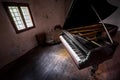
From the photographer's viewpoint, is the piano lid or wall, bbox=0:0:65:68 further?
wall, bbox=0:0:65:68

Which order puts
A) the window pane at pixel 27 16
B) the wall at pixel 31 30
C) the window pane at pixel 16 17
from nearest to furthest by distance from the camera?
the wall at pixel 31 30 → the window pane at pixel 16 17 → the window pane at pixel 27 16

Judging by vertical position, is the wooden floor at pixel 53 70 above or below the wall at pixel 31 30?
below

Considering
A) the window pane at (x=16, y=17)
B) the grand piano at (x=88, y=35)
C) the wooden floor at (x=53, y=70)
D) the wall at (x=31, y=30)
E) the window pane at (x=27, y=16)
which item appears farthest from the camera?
the window pane at (x=27, y=16)

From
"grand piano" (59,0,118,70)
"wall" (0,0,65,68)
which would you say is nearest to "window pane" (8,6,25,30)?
"wall" (0,0,65,68)

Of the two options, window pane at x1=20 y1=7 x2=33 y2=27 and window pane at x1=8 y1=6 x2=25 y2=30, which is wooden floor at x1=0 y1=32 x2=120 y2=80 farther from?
window pane at x1=20 y1=7 x2=33 y2=27

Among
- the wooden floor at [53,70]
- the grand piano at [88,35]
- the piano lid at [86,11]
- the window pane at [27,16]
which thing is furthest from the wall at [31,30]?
the piano lid at [86,11]

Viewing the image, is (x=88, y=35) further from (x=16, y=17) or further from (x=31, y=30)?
(x=16, y=17)

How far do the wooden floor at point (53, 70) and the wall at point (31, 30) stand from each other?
38 cm

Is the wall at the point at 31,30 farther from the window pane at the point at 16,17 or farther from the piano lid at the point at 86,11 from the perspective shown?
the piano lid at the point at 86,11

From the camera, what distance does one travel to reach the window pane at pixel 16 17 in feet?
9.61

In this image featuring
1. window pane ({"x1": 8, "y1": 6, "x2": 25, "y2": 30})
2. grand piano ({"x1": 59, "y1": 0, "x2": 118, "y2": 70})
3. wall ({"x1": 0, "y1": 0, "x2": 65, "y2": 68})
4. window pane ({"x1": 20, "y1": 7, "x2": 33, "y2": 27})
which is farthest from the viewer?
window pane ({"x1": 20, "y1": 7, "x2": 33, "y2": 27})

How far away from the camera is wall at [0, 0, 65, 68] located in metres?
2.60

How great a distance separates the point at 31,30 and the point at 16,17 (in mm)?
796

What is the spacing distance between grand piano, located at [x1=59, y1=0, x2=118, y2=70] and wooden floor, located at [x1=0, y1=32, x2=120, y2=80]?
2.19ft
